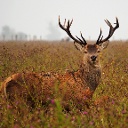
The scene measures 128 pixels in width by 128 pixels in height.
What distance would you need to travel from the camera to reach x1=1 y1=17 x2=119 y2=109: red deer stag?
586cm

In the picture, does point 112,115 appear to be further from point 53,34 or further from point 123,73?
point 53,34

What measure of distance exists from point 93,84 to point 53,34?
630 ft

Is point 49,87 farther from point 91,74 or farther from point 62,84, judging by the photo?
point 91,74

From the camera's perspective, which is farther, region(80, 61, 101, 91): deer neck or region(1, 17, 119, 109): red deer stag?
region(80, 61, 101, 91): deer neck

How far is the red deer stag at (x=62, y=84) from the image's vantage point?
5.86m

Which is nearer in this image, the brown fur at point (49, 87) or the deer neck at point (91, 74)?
the brown fur at point (49, 87)

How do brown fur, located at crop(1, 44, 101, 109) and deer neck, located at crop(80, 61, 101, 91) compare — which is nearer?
brown fur, located at crop(1, 44, 101, 109)

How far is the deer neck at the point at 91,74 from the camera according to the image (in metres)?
6.83

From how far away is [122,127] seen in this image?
378cm

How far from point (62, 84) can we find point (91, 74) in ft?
3.34

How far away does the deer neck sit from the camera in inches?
269

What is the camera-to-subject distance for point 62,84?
617cm

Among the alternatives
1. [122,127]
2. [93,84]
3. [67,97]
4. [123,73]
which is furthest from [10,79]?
[123,73]

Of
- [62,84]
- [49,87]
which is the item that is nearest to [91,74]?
[62,84]
